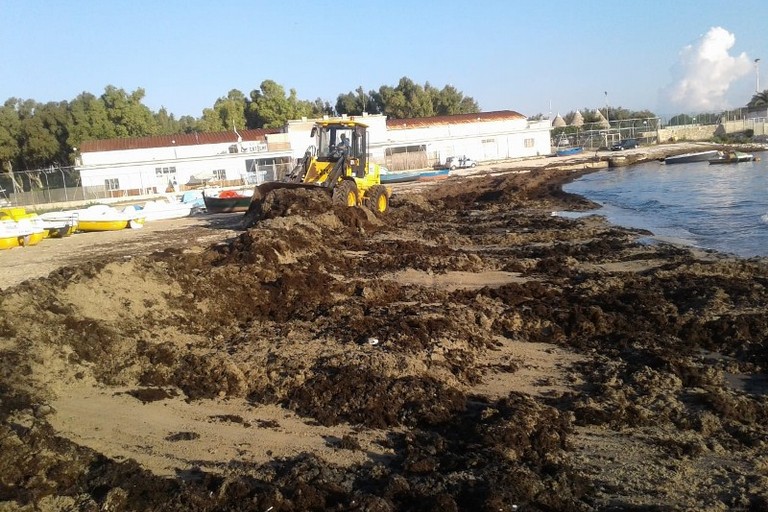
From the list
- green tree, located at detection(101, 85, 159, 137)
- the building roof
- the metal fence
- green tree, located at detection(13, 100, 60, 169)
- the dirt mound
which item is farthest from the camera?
green tree, located at detection(101, 85, 159, 137)

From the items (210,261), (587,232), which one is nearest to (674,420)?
(210,261)

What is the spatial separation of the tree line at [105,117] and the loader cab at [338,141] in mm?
47160

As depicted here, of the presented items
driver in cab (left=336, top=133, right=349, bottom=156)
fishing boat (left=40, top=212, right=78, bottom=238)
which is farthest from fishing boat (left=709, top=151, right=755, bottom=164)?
fishing boat (left=40, top=212, right=78, bottom=238)

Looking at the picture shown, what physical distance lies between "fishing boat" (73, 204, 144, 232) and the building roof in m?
29.2

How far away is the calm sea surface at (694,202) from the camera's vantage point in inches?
628

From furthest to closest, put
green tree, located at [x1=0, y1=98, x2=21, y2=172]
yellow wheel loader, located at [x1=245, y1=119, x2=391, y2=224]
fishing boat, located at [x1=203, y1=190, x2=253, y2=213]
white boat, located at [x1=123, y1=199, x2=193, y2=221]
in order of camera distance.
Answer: green tree, located at [x1=0, y1=98, x2=21, y2=172]
fishing boat, located at [x1=203, y1=190, x2=253, y2=213]
white boat, located at [x1=123, y1=199, x2=193, y2=221]
yellow wheel loader, located at [x1=245, y1=119, x2=391, y2=224]

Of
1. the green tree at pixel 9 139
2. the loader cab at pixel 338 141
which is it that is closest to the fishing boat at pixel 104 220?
the loader cab at pixel 338 141

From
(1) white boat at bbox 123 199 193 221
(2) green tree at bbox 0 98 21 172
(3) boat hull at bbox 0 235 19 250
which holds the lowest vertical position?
(3) boat hull at bbox 0 235 19 250

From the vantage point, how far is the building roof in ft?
167

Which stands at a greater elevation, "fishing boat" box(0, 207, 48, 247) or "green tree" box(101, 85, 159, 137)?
"green tree" box(101, 85, 159, 137)

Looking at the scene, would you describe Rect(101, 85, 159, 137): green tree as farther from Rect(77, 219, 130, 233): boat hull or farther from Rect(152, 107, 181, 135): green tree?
Rect(77, 219, 130, 233): boat hull

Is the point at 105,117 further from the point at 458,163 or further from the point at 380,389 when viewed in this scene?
the point at 380,389

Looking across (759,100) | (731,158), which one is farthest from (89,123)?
(759,100)

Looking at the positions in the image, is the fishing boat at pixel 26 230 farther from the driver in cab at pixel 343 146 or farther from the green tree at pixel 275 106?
the green tree at pixel 275 106
